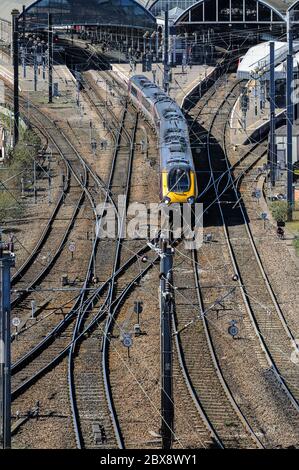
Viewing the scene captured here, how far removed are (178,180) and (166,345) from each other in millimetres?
13232

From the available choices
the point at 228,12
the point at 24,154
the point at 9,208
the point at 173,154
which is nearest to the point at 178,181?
the point at 173,154

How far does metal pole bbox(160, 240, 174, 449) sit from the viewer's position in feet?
50.5

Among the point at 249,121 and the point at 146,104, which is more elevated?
the point at 146,104

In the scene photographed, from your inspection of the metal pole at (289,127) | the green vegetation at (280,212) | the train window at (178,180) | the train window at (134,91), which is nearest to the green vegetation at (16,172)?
the train window at (178,180)

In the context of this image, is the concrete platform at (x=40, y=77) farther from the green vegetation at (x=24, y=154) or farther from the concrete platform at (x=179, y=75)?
the green vegetation at (x=24, y=154)

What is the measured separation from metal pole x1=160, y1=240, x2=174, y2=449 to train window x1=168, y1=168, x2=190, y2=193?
1297 cm

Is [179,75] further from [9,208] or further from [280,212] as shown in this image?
[280,212]

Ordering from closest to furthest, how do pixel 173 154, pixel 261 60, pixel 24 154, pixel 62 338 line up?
pixel 62 338 → pixel 173 154 → pixel 24 154 → pixel 261 60

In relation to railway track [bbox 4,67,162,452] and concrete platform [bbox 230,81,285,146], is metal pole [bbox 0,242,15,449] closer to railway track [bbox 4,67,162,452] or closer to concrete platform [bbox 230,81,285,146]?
railway track [bbox 4,67,162,452]

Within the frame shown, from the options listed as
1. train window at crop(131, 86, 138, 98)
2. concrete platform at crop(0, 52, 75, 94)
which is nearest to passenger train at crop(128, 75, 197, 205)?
train window at crop(131, 86, 138, 98)

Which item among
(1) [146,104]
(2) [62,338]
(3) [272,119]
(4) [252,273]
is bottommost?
(2) [62,338]

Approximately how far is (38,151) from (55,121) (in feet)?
19.2

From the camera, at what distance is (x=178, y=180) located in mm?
28672

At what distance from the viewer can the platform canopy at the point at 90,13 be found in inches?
2302
